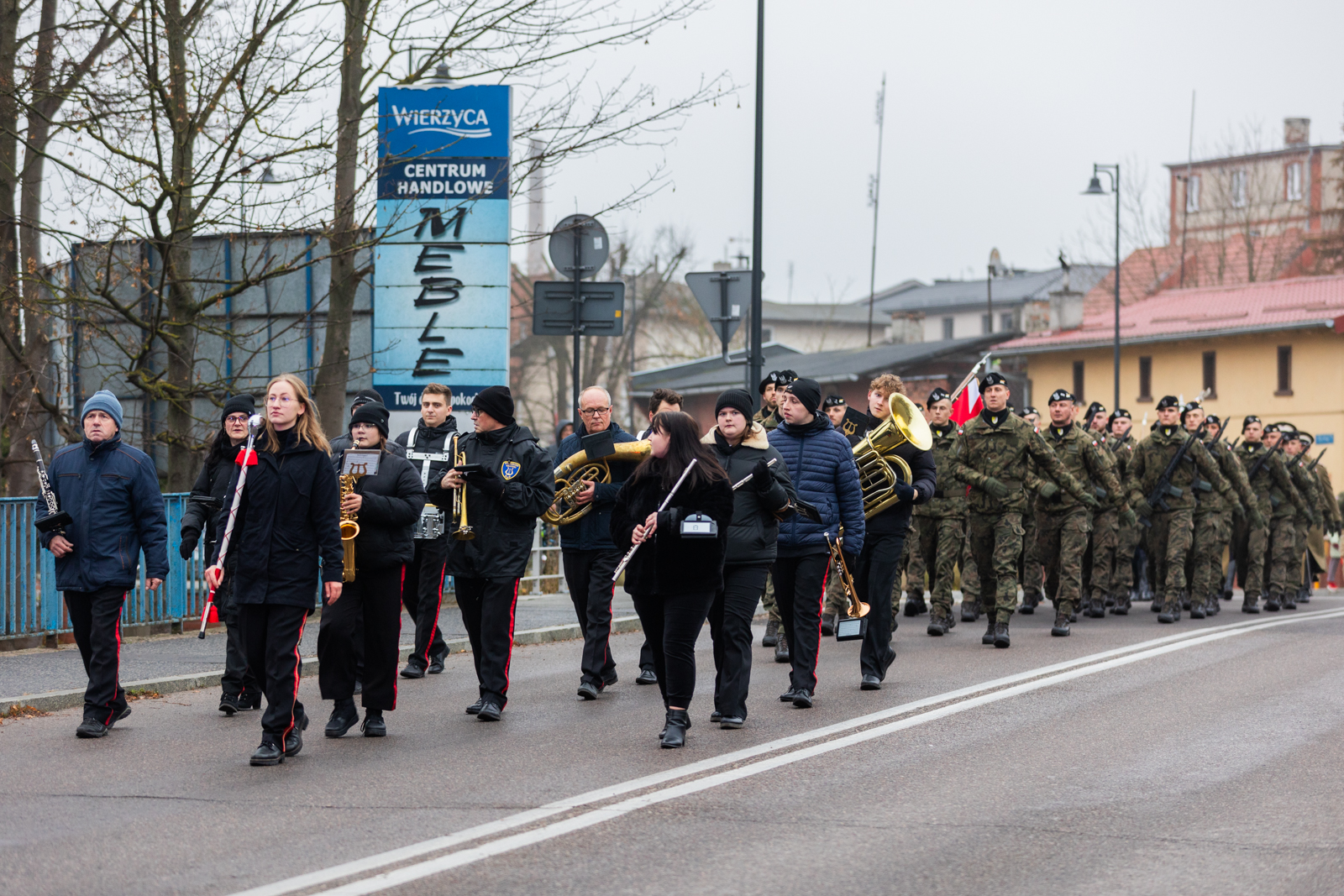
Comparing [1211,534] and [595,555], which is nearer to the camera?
[595,555]

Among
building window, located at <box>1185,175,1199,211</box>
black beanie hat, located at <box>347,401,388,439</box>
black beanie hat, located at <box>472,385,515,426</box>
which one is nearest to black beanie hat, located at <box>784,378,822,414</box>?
black beanie hat, located at <box>472,385,515,426</box>

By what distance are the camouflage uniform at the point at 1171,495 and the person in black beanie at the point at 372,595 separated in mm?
10156

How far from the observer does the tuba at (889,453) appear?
11.7 m

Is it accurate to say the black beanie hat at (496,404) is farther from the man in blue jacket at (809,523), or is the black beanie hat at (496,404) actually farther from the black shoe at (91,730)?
the black shoe at (91,730)

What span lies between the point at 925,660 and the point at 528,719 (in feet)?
13.5

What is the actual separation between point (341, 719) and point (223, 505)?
4.71ft

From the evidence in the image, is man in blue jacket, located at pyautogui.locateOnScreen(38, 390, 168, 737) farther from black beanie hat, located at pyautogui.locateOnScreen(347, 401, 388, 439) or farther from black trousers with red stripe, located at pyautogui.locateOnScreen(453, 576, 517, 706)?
black trousers with red stripe, located at pyautogui.locateOnScreen(453, 576, 517, 706)

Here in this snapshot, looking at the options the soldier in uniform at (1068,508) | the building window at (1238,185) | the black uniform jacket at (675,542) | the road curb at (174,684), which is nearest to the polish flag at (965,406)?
the soldier in uniform at (1068,508)

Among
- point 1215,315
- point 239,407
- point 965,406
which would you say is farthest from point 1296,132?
point 239,407

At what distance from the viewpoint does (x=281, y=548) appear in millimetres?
8391

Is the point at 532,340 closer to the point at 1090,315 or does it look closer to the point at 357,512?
the point at 1090,315

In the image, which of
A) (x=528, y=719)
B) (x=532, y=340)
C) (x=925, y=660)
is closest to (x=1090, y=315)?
(x=532, y=340)

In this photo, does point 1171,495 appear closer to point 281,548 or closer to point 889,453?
point 889,453

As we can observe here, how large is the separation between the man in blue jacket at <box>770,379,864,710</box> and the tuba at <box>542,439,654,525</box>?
1.07m
